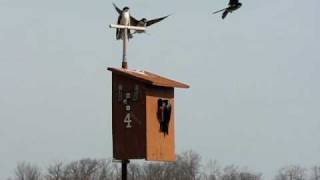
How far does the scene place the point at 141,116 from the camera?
521 inches

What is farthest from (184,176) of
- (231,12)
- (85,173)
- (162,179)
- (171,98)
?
(231,12)

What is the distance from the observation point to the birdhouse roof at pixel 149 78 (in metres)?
13.2

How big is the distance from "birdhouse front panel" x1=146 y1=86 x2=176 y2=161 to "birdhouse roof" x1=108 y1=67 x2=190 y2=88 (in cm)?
11

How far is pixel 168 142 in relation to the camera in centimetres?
1379

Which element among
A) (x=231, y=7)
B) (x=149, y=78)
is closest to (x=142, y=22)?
(x=149, y=78)

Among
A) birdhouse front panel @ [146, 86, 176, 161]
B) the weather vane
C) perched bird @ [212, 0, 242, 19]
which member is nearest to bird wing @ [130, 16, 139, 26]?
the weather vane

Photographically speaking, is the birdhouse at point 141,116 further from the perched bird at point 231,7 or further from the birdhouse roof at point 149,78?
the perched bird at point 231,7

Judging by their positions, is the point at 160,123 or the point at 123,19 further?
the point at 123,19

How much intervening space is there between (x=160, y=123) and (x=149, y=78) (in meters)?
0.77

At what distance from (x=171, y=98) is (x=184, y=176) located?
62.9 metres

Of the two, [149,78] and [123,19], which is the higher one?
[123,19]

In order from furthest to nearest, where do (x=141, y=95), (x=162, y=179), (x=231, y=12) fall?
(x=162, y=179) → (x=141, y=95) → (x=231, y=12)

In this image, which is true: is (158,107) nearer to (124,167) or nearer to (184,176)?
(124,167)

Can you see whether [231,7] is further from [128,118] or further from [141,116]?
[128,118]
